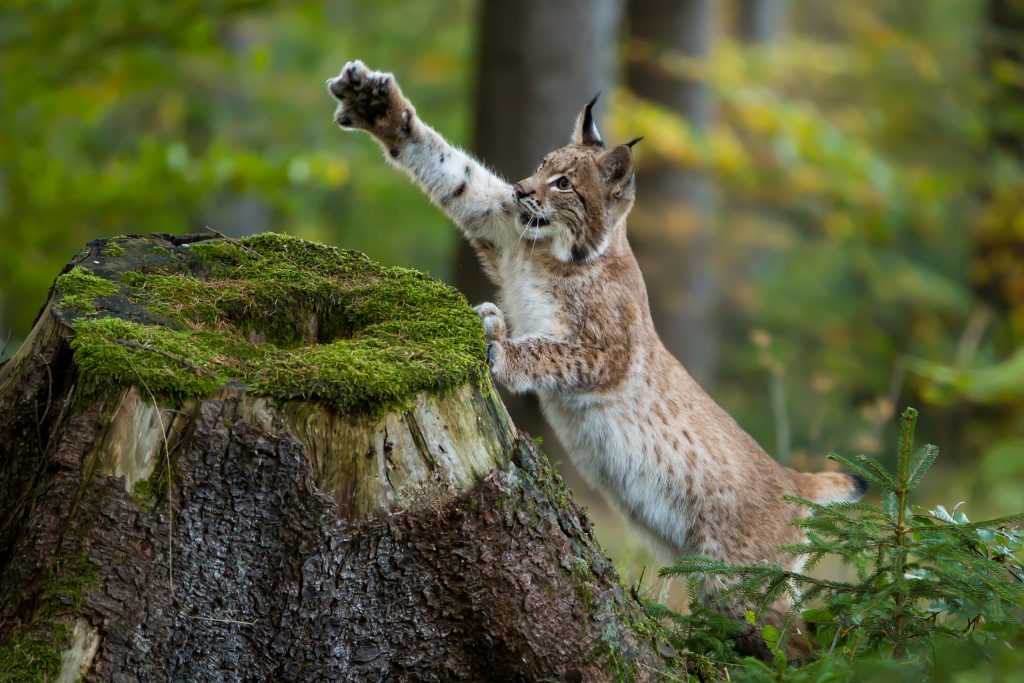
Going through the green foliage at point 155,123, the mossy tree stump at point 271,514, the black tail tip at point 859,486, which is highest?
the green foliage at point 155,123

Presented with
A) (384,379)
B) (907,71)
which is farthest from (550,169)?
(907,71)

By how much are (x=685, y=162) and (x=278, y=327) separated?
30.3 feet

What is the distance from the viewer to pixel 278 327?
3189 mm

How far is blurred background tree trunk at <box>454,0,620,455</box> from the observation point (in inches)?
316

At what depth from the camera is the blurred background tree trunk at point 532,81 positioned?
26.4 ft

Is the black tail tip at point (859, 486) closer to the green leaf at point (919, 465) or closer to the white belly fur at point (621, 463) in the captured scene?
the white belly fur at point (621, 463)

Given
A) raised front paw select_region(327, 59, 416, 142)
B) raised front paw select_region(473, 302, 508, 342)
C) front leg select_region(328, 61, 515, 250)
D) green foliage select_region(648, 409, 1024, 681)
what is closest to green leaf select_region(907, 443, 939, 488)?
green foliage select_region(648, 409, 1024, 681)

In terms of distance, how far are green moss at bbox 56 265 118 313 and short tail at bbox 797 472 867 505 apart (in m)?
3.01

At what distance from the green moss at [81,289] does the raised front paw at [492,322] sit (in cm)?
134

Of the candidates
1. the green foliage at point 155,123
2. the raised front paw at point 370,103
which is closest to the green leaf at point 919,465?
the raised front paw at point 370,103

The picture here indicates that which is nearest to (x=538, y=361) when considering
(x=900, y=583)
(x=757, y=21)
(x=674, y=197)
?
(x=900, y=583)

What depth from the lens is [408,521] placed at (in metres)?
→ 2.75

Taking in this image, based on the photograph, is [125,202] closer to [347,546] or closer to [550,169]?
[550,169]

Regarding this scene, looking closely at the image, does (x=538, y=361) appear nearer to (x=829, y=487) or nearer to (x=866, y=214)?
(x=829, y=487)
